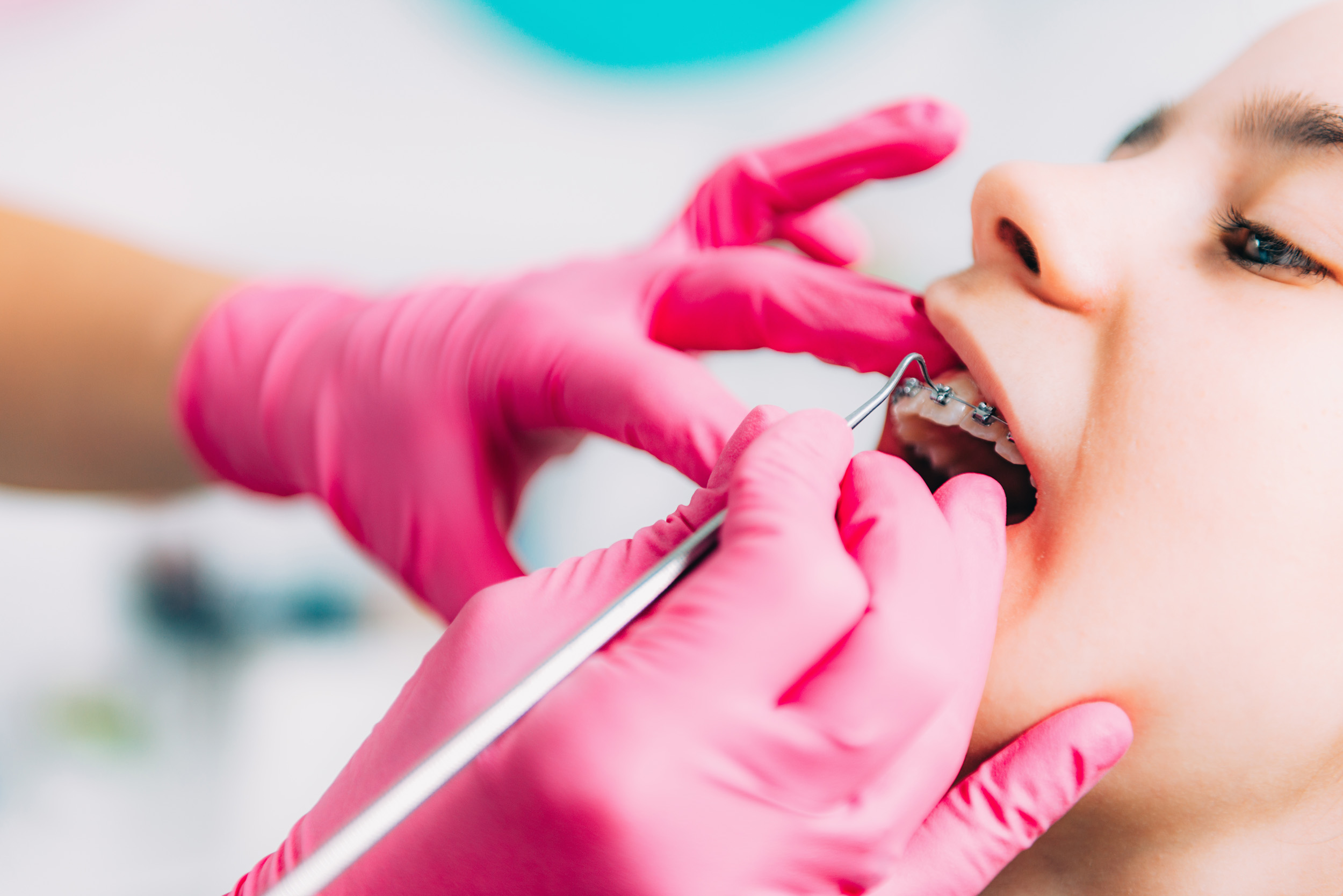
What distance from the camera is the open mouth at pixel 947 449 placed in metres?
0.91

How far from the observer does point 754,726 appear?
2.06 ft

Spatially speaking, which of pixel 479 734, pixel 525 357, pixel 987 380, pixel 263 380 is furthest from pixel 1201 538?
pixel 263 380

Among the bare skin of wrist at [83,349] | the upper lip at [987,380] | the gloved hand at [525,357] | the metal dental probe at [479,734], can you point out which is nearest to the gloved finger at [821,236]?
the gloved hand at [525,357]

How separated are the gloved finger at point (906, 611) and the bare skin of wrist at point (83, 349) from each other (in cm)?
116

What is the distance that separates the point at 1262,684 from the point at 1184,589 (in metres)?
0.10

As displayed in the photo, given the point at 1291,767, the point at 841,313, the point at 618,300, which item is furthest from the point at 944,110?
the point at 1291,767

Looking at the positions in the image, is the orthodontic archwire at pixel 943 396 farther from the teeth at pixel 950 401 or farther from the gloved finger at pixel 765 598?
the gloved finger at pixel 765 598

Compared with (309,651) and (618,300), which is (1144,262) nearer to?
(618,300)

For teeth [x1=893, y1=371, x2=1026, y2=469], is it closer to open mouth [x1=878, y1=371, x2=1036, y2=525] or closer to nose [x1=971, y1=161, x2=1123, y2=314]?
open mouth [x1=878, y1=371, x2=1036, y2=525]

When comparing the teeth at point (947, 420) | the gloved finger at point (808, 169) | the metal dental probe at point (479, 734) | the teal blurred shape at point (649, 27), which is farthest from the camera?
the teal blurred shape at point (649, 27)

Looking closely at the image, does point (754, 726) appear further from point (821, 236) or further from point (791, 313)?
point (821, 236)

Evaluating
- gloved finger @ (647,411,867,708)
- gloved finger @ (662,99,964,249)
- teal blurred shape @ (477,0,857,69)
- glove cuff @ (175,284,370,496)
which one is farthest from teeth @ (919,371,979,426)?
teal blurred shape @ (477,0,857,69)

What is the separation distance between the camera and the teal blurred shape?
203 cm

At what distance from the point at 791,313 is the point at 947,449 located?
0.78 feet
